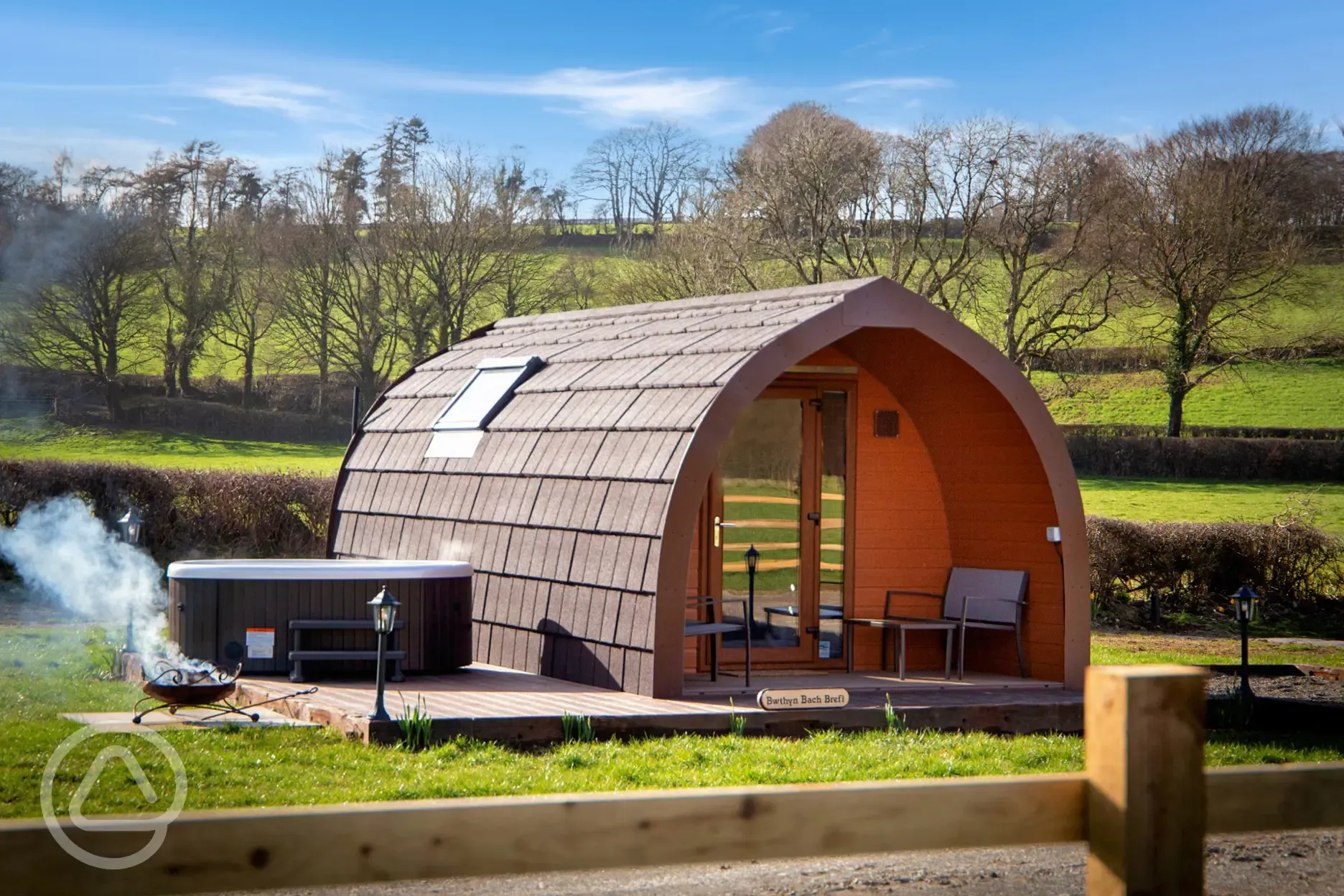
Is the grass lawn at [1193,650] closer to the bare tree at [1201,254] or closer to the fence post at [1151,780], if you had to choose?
the fence post at [1151,780]

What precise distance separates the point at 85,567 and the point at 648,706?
26.4 feet

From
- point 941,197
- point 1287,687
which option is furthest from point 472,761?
point 941,197

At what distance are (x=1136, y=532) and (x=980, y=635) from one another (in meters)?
7.23

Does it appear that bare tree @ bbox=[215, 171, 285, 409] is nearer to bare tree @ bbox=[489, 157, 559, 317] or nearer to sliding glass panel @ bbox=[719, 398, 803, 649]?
bare tree @ bbox=[489, 157, 559, 317]

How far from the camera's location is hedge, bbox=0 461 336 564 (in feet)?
54.6

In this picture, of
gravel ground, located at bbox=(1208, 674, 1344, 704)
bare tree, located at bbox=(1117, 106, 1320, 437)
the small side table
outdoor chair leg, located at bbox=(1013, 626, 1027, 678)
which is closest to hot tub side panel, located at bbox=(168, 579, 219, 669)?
the small side table

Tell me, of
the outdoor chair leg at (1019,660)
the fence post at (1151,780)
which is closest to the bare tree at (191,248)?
the outdoor chair leg at (1019,660)

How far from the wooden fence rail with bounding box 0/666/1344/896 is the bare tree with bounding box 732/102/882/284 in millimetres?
25924

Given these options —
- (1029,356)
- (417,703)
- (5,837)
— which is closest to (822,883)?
(417,703)

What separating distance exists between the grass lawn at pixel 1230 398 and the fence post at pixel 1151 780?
26.8 metres

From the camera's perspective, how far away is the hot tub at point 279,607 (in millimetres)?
9453

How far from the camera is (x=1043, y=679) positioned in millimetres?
10055

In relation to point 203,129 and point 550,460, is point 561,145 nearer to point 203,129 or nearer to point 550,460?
point 203,129

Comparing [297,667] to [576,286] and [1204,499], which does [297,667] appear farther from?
[576,286]
